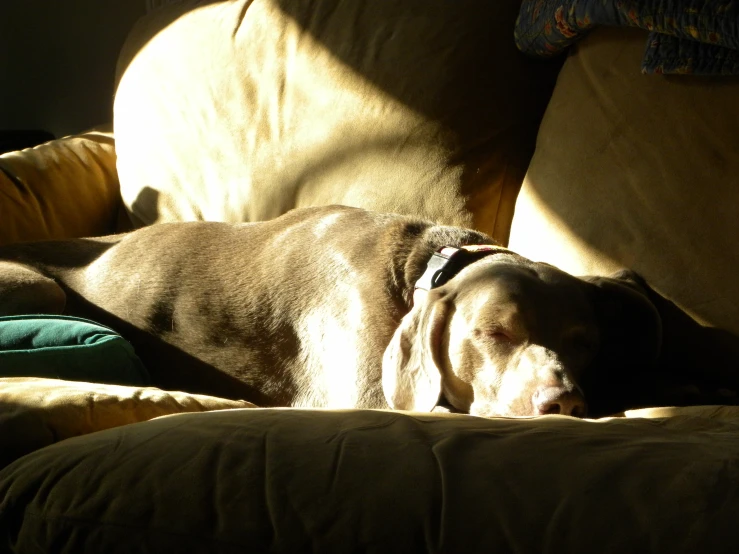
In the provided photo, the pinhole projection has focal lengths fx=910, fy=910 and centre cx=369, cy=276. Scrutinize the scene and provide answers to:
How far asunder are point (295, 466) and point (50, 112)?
446 centimetres

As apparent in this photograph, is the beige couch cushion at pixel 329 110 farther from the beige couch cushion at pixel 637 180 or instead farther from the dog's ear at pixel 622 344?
the dog's ear at pixel 622 344

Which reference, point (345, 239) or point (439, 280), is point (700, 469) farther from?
point (345, 239)

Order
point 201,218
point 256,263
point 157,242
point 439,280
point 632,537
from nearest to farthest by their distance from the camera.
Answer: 1. point 632,537
2. point 439,280
3. point 256,263
4. point 157,242
5. point 201,218

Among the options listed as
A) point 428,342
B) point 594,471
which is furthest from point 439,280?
point 594,471

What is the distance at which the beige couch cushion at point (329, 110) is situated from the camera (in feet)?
8.02

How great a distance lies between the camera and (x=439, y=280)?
1997mm

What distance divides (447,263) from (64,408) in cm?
93

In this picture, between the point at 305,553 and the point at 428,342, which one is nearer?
the point at 305,553

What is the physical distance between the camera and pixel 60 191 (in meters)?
3.15

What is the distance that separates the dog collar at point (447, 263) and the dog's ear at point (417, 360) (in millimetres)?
99

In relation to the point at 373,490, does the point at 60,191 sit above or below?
below

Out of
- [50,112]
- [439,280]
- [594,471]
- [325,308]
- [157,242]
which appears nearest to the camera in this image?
[594,471]

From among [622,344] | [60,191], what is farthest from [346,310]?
[60,191]

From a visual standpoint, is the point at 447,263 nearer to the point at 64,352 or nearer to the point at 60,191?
the point at 64,352
